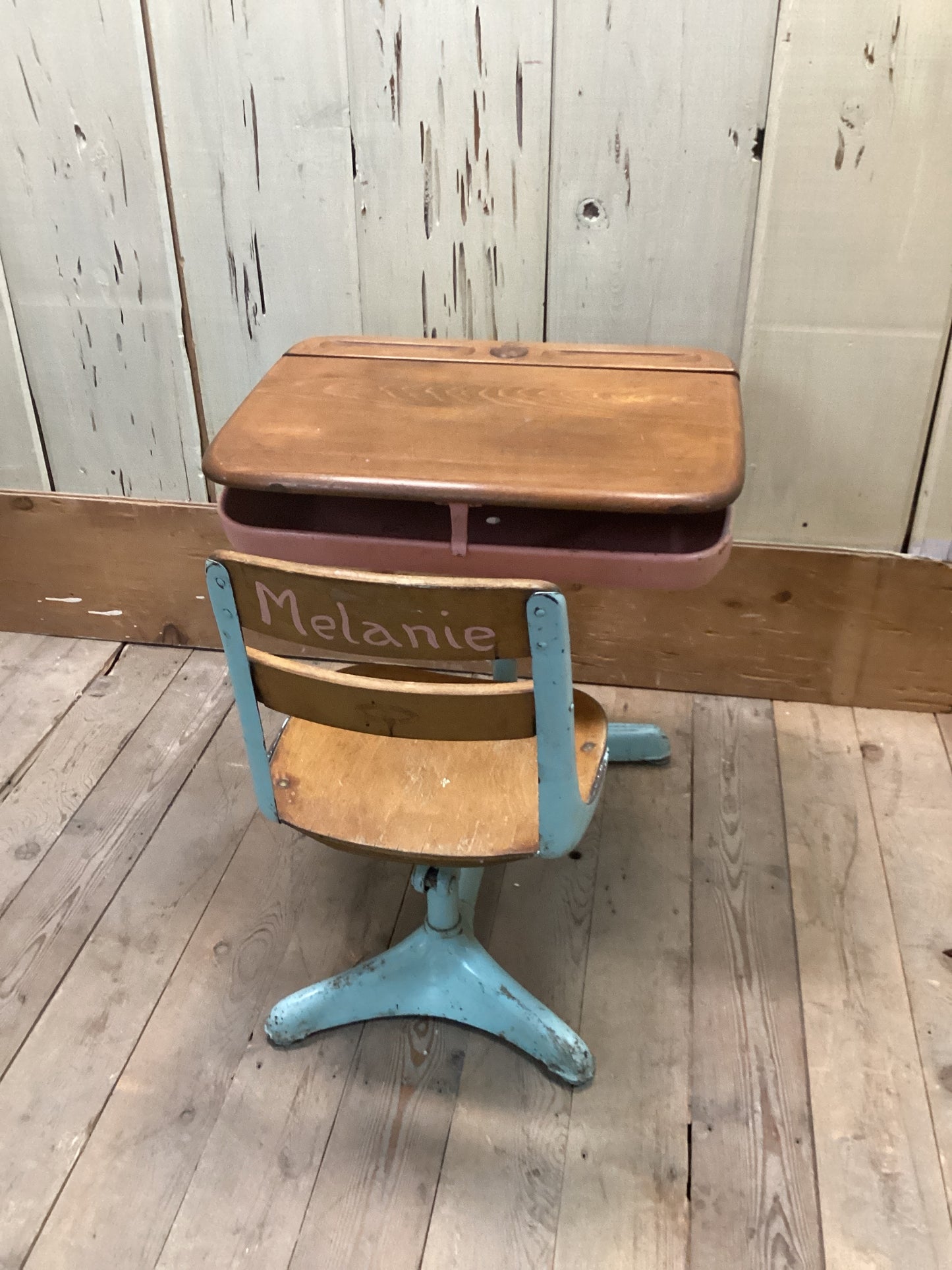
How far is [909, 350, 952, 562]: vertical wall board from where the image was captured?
1.84m

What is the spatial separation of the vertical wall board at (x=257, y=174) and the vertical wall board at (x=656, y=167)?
1.31ft

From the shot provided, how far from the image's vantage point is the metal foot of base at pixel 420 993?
142 cm

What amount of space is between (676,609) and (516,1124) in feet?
3.63

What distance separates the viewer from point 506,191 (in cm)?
178

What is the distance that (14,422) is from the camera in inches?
85.9

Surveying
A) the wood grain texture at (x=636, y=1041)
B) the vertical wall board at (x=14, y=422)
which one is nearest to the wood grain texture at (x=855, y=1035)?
the wood grain texture at (x=636, y=1041)

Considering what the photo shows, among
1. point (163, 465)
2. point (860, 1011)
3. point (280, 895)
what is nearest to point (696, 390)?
point (860, 1011)

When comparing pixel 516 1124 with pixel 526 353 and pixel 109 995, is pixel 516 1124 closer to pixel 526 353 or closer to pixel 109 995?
pixel 109 995

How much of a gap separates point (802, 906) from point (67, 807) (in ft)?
4.44

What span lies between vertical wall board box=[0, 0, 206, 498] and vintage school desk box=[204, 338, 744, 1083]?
56cm

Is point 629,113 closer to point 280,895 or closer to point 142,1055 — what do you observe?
point 280,895

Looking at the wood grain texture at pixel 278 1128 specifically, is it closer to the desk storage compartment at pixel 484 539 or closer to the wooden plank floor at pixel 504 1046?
the wooden plank floor at pixel 504 1046

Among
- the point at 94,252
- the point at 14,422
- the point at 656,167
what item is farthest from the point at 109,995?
the point at 656,167

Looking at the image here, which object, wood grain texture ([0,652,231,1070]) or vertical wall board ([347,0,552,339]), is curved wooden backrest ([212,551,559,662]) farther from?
vertical wall board ([347,0,552,339])
